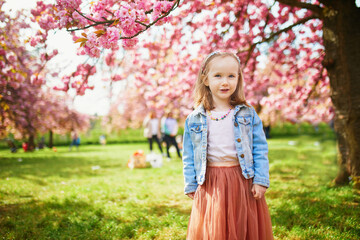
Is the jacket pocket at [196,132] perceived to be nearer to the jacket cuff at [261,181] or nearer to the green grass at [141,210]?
the jacket cuff at [261,181]

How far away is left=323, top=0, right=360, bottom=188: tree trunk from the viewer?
404cm

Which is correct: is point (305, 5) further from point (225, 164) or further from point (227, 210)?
point (227, 210)

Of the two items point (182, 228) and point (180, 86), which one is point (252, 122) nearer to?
point (182, 228)

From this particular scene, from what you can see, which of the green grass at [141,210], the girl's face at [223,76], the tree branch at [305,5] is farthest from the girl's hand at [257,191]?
the tree branch at [305,5]

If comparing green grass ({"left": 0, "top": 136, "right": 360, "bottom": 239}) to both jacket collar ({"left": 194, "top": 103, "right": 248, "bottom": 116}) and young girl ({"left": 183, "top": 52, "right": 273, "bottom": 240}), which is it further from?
jacket collar ({"left": 194, "top": 103, "right": 248, "bottom": 116})

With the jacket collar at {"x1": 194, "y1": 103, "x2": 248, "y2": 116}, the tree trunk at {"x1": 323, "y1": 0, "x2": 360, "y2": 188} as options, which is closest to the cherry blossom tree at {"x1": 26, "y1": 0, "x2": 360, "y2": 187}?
the tree trunk at {"x1": 323, "y1": 0, "x2": 360, "y2": 188}

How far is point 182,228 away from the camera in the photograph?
10.0 ft

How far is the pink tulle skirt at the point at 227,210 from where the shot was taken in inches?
72.0

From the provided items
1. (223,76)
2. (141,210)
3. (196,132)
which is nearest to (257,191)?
(196,132)

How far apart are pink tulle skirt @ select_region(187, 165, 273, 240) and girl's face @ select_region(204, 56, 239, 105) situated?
1.86 ft

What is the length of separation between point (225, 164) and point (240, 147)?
0.17m

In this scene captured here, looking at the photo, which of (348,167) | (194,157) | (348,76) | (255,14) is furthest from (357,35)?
(194,157)

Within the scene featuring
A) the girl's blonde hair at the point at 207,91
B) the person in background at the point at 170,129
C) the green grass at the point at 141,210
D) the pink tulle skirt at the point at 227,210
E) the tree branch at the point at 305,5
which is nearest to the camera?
the pink tulle skirt at the point at 227,210

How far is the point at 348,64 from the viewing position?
13.4 ft
